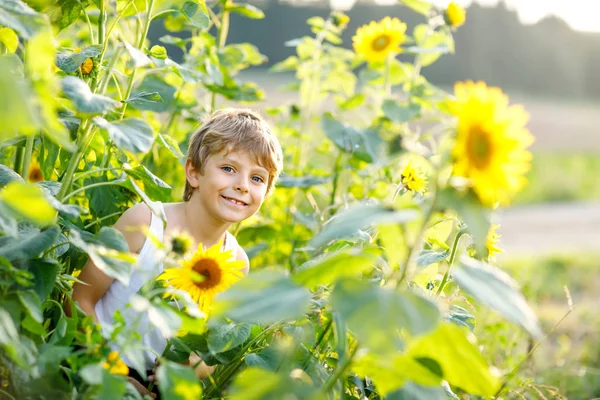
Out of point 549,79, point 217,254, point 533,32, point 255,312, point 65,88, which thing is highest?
point 65,88

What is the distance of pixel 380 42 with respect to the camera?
1.92 meters

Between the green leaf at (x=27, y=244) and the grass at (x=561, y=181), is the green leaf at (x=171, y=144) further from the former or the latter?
the grass at (x=561, y=181)

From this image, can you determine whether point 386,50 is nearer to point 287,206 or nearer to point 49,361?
point 287,206

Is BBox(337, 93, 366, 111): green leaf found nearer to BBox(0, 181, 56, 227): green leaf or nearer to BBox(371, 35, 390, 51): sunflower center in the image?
BBox(371, 35, 390, 51): sunflower center

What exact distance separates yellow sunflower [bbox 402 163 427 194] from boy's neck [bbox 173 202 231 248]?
342mm

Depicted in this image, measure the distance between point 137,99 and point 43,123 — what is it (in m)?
0.45

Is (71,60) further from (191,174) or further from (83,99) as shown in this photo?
(191,174)

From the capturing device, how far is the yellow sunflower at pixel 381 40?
6.25ft

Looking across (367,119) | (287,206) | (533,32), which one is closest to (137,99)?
(287,206)

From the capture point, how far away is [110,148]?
131cm

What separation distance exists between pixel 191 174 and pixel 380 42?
29.8 inches

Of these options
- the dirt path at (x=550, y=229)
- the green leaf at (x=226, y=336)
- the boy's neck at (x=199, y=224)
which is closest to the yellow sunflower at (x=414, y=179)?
the boy's neck at (x=199, y=224)

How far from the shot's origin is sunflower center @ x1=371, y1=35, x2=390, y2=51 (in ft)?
6.27

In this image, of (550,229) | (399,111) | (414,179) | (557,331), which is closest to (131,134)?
(414,179)
